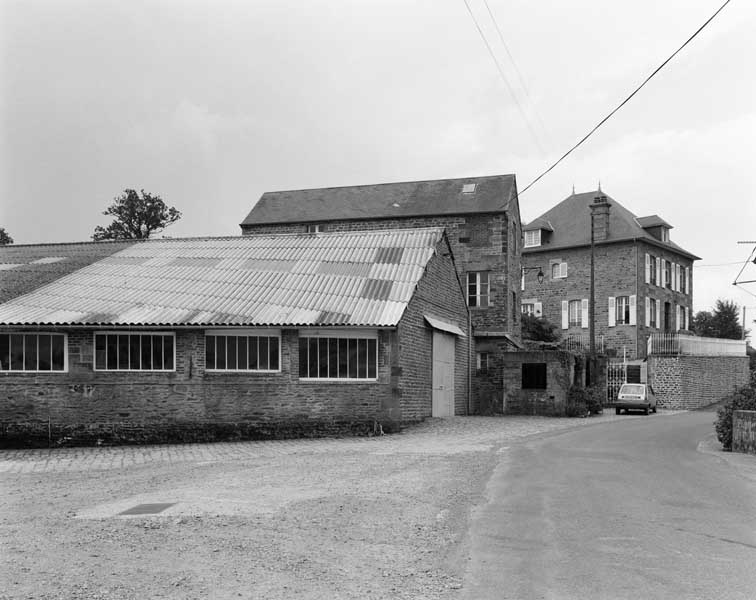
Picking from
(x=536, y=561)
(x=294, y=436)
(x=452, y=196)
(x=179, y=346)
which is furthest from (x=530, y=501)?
(x=452, y=196)

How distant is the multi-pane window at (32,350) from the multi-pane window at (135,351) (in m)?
0.97

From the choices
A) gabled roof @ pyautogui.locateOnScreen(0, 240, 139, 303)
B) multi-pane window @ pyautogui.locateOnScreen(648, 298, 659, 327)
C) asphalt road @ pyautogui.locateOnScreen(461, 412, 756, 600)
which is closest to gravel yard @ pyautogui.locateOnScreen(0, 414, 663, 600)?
asphalt road @ pyautogui.locateOnScreen(461, 412, 756, 600)

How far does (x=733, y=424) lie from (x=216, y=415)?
11869 mm

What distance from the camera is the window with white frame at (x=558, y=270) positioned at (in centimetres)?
5535

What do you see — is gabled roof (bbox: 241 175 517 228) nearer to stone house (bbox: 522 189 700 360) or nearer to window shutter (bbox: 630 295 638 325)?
stone house (bbox: 522 189 700 360)

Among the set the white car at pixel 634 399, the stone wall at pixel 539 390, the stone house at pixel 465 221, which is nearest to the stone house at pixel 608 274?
the stone house at pixel 465 221

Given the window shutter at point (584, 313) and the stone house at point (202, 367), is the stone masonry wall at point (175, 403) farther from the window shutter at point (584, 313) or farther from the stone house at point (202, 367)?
the window shutter at point (584, 313)

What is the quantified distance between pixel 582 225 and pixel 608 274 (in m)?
4.48

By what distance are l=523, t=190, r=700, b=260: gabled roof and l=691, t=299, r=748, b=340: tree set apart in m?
10.4

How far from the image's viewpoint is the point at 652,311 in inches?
2112

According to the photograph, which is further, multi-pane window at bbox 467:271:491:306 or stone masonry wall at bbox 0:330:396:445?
multi-pane window at bbox 467:271:491:306

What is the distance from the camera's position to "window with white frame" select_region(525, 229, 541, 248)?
189 ft

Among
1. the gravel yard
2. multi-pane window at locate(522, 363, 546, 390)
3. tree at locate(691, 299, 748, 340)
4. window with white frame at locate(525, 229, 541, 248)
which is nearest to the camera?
the gravel yard

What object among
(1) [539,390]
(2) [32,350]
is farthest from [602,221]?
(2) [32,350]
